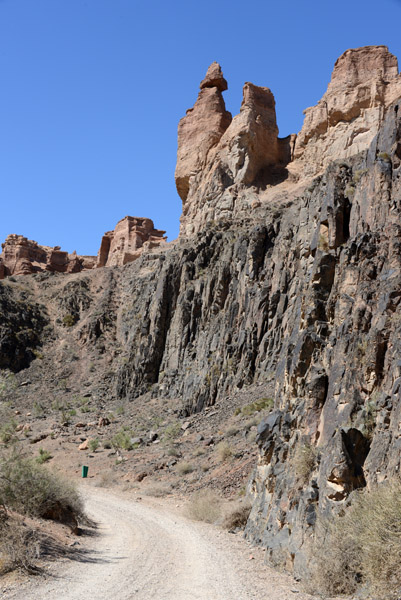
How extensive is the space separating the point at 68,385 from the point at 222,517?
38.8 metres

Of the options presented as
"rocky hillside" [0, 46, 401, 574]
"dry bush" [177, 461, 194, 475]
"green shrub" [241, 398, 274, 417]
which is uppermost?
"rocky hillside" [0, 46, 401, 574]

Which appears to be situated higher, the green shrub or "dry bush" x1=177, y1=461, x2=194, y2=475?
the green shrub

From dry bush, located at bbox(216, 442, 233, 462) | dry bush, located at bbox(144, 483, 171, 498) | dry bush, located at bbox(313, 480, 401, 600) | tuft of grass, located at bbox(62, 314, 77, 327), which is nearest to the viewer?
dry bush, located at bbox(313, 480, 401, 600)

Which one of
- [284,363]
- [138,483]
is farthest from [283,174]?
[284,363]

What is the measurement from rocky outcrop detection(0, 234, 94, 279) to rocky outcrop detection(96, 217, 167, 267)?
473 centimetres

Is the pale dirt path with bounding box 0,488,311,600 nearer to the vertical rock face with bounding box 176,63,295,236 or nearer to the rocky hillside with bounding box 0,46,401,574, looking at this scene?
the rocky hillside with bounding box 0,46,401,574

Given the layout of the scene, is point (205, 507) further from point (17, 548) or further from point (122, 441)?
point (122, 441)

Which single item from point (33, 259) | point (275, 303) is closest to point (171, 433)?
point (275, 303)

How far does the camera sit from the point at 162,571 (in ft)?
40.7

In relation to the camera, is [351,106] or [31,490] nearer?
[31,490]

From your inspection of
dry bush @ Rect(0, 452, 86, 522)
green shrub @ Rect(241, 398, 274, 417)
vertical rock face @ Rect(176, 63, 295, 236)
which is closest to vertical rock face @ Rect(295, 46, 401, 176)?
vertical rock face @ Rect(176, 63, 295, 236)

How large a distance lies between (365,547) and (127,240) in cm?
8206

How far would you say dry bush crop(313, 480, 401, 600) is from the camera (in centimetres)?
797

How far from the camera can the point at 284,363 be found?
1770 centimetres
